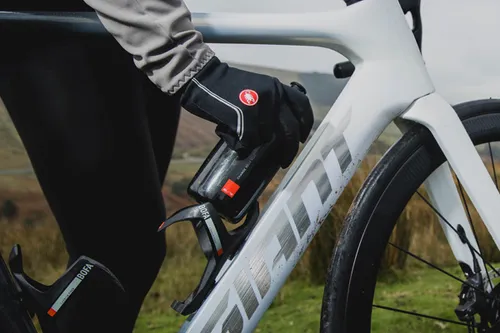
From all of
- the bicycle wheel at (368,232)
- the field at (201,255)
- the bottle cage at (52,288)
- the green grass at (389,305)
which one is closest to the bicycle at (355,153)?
the bicycle wheel at (368,232)

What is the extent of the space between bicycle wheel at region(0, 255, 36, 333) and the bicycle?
172 millimetres

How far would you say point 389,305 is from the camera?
4.78 feet

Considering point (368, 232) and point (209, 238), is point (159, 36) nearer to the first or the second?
point (209, 238)

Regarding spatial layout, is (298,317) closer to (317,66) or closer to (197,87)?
(317,66)

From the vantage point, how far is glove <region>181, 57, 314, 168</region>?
2.15ft

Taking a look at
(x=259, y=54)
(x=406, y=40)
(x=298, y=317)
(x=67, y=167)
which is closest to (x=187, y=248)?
(x=298, y=317)

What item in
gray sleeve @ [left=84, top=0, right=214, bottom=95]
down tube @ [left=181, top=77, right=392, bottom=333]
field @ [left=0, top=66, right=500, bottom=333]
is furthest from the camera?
field @ [left=0, top=66, right=500, bottom=333]

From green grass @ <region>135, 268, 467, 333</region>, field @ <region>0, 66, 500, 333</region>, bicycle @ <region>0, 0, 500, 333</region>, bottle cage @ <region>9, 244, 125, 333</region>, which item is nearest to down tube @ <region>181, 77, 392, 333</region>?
bicycle @ <region>0, 0, 500, 333</region>

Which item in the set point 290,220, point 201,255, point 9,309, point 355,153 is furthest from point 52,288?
point 201,255

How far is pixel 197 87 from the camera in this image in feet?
2.16

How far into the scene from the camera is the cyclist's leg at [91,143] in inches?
30.0

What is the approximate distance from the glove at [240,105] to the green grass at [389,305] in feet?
2.63

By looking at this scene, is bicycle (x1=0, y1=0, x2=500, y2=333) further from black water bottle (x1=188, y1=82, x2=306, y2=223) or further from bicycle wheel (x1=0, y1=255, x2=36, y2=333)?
bicycle wheel (x1=0, y1=255, x2=36, y2=333)

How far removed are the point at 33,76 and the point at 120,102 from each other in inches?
4.2
